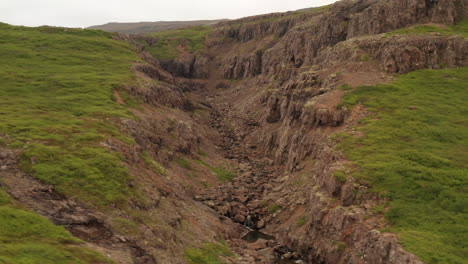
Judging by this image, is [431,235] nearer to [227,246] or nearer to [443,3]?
[227,246]

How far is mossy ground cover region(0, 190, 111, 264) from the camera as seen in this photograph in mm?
21828

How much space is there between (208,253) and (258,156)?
36598mm

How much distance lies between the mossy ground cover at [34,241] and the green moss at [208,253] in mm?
9033

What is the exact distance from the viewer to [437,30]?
65.7 meters

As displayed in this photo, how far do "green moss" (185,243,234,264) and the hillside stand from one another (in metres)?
0.17

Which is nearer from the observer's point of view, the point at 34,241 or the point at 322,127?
the point at 34,241

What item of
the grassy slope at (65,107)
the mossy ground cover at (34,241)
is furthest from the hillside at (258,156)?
the grassy slope at (65,107)

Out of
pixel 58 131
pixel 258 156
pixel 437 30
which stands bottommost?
pixel 258 156

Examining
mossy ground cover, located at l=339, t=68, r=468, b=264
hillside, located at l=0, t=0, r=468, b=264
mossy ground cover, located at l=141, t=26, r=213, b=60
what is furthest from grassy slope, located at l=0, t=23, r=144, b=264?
mossy ground cover, located at l=141, t=26, r=213, b=60

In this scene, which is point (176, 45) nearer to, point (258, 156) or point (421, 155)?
point (258, 156)

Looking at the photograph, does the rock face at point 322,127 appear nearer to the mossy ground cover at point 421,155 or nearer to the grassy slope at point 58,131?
the mossy ground cover at point 421,155

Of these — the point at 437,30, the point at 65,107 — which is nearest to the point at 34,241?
the point at 65,107

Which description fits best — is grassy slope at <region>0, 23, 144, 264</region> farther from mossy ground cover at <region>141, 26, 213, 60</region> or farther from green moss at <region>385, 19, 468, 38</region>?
mossy ground cover at <region>141, 26, 213, 60</region>

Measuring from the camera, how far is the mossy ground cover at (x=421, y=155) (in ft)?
101
